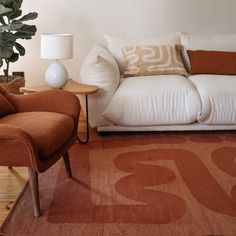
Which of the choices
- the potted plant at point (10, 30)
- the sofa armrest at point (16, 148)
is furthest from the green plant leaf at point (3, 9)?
the sofa armrest at point (16, 148)

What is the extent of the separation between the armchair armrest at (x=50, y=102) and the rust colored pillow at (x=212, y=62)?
1.62 m

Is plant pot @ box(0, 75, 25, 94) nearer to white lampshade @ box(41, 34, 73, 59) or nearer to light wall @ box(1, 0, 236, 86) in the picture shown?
light wall @ box(1, 0, 236, 86)

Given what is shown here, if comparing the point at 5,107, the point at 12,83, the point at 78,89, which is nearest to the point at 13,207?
the point at 5,107

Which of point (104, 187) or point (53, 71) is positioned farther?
point (53, 71)

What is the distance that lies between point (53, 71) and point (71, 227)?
147 centimetres

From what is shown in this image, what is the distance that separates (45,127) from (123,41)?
1940 millimetres

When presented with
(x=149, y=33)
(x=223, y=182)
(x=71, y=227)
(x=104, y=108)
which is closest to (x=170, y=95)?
(x=104, y=108)

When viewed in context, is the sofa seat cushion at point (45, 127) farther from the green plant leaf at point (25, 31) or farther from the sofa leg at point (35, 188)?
the green plant leaf at point (25, 31)

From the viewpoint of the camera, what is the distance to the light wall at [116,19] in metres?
3.81

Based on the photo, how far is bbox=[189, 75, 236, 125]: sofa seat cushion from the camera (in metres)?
2.95

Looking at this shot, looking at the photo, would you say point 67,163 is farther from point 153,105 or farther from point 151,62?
point 151,62

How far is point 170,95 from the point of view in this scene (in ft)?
9.77

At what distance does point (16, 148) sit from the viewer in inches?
68.6

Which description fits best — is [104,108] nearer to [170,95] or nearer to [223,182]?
[170,95]
